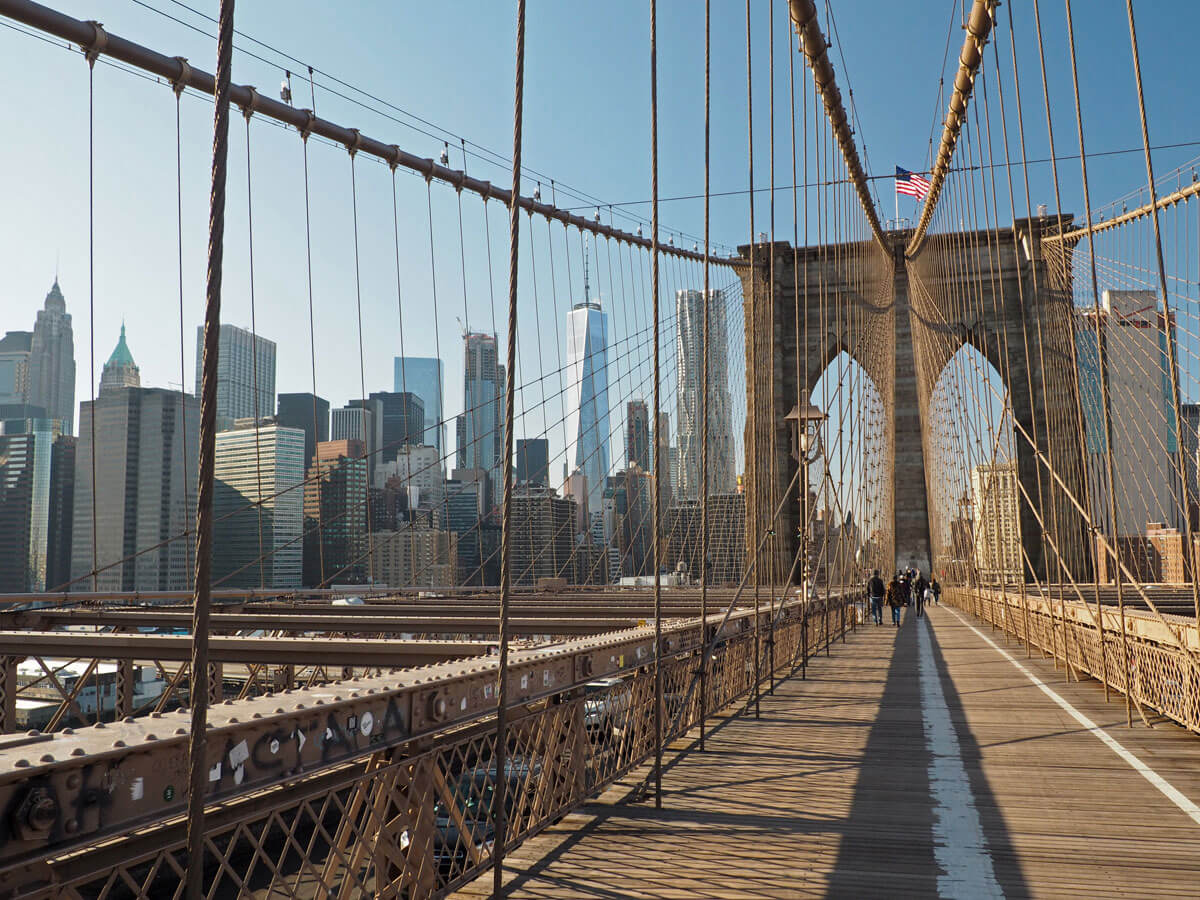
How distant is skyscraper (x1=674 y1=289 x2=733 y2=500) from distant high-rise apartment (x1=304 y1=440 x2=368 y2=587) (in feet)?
50.2

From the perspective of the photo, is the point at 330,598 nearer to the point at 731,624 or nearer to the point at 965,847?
the point at 731,624

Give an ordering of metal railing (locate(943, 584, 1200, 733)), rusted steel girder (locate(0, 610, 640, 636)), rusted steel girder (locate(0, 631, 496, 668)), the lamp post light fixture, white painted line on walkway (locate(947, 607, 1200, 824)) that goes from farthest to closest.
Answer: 1. the lamp post light fixture
2. rusted steel girder (locate(0, 610, 640, 636))
3. metal railing (locate(943, 584, 1200, 733))
4. rusted steel girder (locate(0, 631, 496, 668))
5. white painted line on walkway (locate(947, 607, 1200, 824))

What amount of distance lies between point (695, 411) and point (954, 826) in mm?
33034

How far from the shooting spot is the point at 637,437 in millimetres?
35188

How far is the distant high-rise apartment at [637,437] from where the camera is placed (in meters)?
30.0

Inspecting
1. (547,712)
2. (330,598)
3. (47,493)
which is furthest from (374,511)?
(547,712)

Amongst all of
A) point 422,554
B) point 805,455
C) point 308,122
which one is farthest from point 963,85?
point 422,554

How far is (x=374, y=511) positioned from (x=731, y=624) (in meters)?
14.2

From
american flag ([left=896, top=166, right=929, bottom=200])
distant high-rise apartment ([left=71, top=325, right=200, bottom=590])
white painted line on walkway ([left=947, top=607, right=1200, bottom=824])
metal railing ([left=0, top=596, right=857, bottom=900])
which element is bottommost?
white painted line on walkway ([left=947, top=607, right=1200, bottom=824])

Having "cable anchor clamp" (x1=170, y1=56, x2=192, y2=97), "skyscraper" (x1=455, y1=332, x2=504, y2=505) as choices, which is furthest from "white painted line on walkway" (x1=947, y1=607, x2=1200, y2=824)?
"skyscraper" (x1=455, y1=332, x2=504, y2=505)

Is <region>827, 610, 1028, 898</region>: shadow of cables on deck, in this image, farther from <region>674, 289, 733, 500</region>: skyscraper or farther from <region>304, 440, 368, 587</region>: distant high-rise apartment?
<region>674, 289, 733, 500</region>: skyscraper

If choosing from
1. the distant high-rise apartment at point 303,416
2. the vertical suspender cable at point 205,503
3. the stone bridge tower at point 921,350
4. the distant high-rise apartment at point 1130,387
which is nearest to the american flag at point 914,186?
the stone bridge tower at point 921,350

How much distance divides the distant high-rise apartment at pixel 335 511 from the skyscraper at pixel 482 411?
243 centimetres

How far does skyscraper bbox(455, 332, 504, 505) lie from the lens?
21.5m
